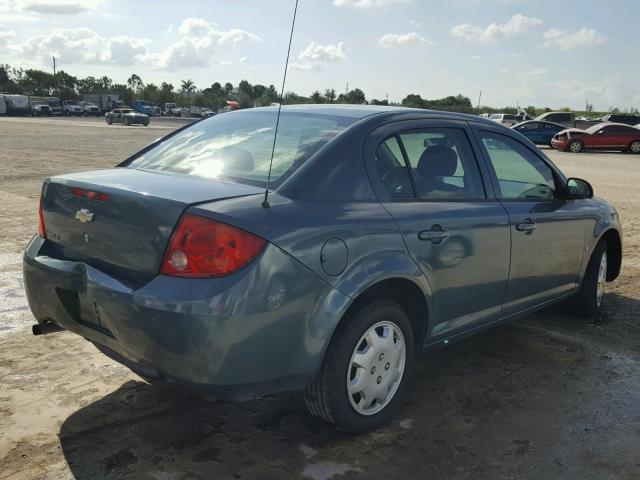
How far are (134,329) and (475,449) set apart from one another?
70.6 inches

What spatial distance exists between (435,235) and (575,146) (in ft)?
92.6

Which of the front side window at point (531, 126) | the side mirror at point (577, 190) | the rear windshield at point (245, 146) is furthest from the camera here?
the front side window at point (531, 126)

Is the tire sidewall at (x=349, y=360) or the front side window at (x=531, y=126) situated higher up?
the front side window at (x=531, y=126)

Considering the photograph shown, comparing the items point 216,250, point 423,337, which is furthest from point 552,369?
point 216,250

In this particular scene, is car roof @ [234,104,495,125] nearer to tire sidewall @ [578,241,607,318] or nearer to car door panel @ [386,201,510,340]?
car door panel @ [386,201,510,340]

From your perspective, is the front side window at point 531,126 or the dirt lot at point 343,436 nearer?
the dirt lot at point 343,436

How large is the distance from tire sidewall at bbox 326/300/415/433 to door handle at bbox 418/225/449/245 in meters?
0.40

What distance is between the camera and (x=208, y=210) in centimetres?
278

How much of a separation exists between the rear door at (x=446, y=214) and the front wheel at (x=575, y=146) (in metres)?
27.4

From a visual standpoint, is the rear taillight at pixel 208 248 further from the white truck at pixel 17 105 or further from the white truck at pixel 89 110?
the white truck at pixel 89 110

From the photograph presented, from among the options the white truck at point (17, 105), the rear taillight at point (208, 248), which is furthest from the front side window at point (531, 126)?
the white truck at point (17, 105)

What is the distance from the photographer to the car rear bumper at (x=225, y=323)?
267cm

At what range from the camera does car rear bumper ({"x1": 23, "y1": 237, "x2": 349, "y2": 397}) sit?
8.75 ft

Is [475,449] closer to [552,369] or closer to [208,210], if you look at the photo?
[552,369]
